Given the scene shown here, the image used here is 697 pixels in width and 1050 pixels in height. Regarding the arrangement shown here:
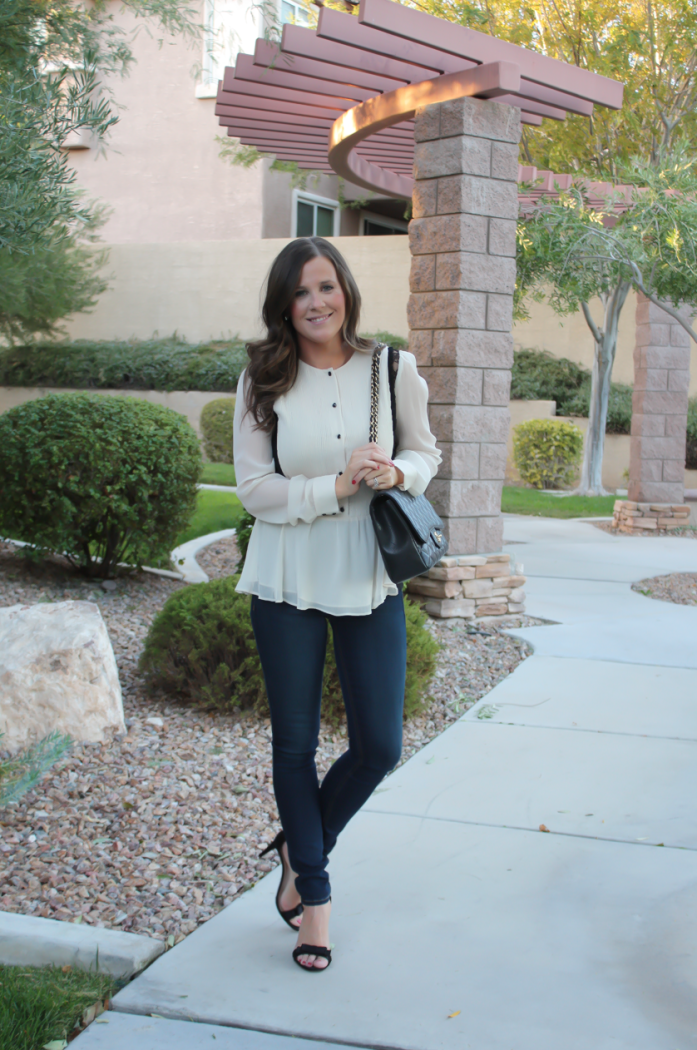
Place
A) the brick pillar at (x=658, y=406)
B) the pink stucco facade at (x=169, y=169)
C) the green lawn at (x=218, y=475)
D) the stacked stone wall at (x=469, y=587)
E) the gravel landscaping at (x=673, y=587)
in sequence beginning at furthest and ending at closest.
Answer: the pink stucco facade at (x=169, y=169) → the green lawn at (x=218, y=475) → the brick pillar at (x=658, y=406) → the gravel landscaping at (x=673, y=587) → the stacked stone wall at (x=469, y=587)

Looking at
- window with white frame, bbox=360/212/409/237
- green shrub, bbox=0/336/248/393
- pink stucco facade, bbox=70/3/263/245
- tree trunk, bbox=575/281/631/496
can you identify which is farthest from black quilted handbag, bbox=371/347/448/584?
window with white frame, bbox=360/212/409/237

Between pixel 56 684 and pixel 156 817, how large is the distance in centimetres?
94

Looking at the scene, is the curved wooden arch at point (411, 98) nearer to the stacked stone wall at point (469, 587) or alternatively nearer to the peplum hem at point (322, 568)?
the stacked stone wall at point (469, 587)

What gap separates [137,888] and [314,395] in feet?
5.52

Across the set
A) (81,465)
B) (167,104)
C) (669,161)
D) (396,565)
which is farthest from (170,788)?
(167,104)

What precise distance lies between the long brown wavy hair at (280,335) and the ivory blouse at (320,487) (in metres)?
0.03

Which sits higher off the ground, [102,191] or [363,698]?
[102,191]

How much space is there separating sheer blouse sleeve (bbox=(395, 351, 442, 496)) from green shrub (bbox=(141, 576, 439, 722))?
194 centimetres

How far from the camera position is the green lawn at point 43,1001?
2.18 meters

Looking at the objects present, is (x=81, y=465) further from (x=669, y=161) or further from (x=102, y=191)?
(x=102, y=191)

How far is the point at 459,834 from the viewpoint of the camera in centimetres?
335

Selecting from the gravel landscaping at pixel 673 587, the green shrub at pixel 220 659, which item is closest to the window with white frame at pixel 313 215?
the gravel landscaping at pixel 673 587

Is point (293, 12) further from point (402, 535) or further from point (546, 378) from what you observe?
point (402, 535)

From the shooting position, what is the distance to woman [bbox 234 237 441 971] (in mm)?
2441
